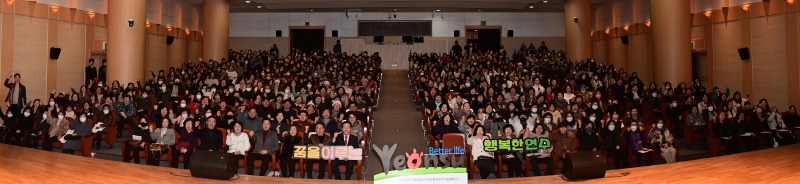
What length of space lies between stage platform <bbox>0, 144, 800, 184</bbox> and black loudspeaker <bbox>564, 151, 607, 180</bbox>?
0.33ft

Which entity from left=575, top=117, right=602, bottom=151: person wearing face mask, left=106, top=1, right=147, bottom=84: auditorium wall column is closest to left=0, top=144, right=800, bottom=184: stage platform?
left=575, top=117, right=602, bottom=151: person wearing face mask

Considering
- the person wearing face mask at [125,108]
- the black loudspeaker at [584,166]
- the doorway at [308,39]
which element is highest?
the doorway at [308,39]

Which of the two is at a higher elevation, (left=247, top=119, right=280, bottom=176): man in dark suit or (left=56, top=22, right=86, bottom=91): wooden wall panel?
(left=56, top=22, right=86, bottom=91): wooden wall panel

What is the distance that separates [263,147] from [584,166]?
4.57m

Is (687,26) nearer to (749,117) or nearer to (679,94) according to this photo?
(679,94)

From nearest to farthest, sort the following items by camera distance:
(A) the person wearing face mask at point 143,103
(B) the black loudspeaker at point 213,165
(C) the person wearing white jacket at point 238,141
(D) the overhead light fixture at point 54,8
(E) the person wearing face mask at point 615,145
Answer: (B) the black loudspeaker at point 213,165
(C) the person wearing white jacket at point 238,141
(E) the person wearing face mask at point 615,145
(A) the person wearing face mask at point 143,103
(D) the overhead light fixture at point 54,8

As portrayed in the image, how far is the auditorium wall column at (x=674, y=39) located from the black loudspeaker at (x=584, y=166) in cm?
973

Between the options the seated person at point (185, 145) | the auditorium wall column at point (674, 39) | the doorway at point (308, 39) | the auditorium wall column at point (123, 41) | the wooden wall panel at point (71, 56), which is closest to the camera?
the seated person at point (185, 145)

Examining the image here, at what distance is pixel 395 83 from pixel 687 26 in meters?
8.66

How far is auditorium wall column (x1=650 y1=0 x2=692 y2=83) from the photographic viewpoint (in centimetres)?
1493

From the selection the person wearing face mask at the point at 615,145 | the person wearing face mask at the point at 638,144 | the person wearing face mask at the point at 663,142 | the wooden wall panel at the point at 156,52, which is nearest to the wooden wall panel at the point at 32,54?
the wooden wall panel at the point at 156,52

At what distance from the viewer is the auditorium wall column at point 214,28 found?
68.3 feet

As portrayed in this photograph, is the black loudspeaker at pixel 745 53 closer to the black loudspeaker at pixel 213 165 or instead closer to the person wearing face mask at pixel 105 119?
the black loudspeaker at pixel 213 165

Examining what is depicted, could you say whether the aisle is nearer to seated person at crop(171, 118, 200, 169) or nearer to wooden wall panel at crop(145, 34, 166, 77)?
seated person at crop(171, 118, 200, 169)
